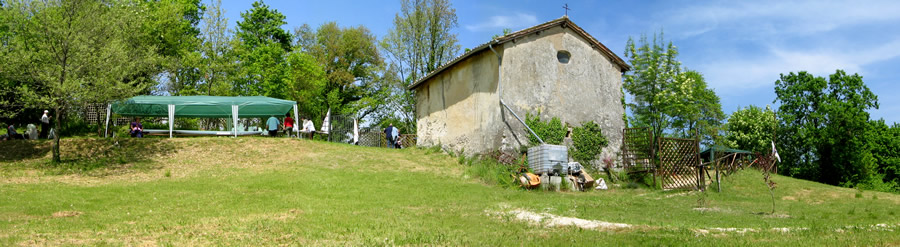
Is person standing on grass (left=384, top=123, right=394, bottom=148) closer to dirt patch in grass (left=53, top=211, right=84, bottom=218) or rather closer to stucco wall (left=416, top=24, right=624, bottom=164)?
stucco wall (left=416, top=24, right=624, bottom=164)

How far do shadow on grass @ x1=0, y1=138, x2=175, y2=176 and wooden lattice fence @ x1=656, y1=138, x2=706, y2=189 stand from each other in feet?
59.5

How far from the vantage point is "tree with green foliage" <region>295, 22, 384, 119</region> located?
44719 millimetres

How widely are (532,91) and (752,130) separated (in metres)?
30.6

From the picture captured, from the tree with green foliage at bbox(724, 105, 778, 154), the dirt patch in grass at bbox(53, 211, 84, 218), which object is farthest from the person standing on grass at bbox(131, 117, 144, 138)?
the tree with green foliage at bbox(724, 105, 778, 154)

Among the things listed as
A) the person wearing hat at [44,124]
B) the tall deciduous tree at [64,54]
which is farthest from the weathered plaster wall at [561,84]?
the person wearing hat at [44,124]

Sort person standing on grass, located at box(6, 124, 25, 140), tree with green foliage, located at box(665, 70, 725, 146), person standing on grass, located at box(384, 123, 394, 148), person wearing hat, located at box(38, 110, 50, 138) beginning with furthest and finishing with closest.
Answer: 1. tree with green foliage, located at box(665, 70, 725, 146)
2. person standing on grass, located at box(384, 123, 394, 148)
3. person wearing hat, located at box(38, 110, 50, 138)
4. person standing on grass, located at box(6, 124, 25, 140)

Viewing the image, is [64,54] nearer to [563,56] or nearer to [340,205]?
[340,205]

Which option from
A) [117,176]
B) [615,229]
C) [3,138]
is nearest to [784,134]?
[615,229]

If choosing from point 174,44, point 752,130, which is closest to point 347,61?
point 174,44

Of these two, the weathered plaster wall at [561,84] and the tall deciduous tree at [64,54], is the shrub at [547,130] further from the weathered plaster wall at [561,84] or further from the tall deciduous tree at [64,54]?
the tall deciduous tree at [64,54]

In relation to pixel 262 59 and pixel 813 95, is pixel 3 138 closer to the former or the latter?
pixel 262 59

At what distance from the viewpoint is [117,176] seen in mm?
19328

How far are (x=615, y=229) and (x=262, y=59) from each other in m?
34.6

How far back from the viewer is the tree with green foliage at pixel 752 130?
1769 inches
